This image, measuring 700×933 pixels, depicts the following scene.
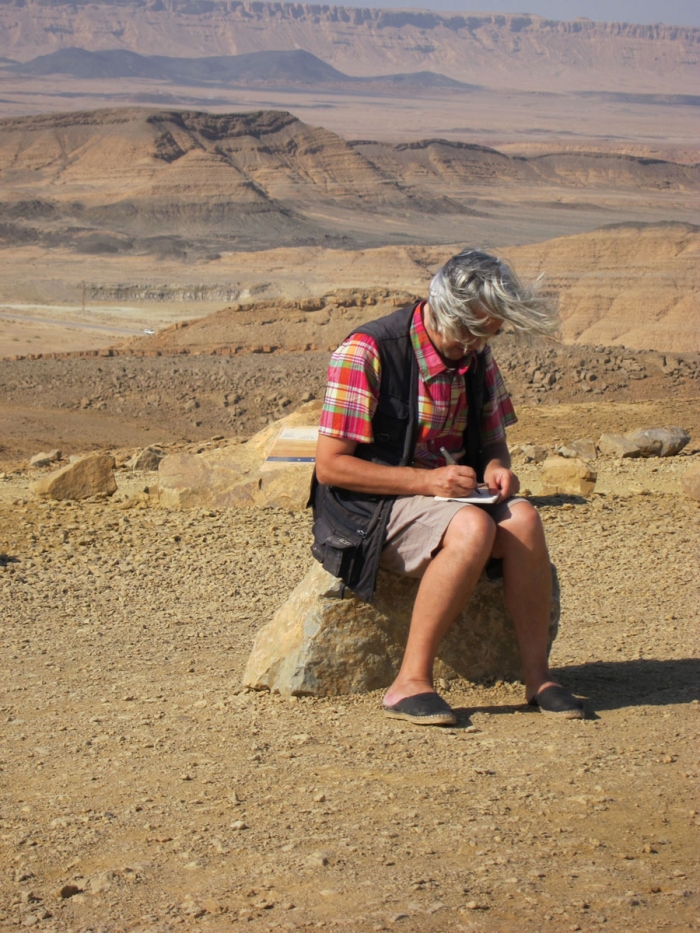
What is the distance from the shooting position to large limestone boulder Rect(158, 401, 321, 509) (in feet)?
27.8

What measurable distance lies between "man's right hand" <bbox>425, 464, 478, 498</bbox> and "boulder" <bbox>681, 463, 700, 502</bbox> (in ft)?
16.1

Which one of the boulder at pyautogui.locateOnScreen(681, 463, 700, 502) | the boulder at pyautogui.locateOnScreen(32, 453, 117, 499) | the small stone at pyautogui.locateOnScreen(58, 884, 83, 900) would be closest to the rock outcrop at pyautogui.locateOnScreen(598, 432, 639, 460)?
the boulder at pyautogui.locateOnScreen(681, 463, 700, 502)

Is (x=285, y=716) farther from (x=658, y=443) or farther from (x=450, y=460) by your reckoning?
(x=658, y=443)

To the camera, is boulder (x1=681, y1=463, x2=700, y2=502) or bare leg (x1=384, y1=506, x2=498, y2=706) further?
boulder (x1=681, y1=463, x2=700, y2=502)

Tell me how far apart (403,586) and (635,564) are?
287 cm

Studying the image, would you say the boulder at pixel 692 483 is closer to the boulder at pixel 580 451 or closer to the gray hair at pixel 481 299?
the boulder at pixel 580 451

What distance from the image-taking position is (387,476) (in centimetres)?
388

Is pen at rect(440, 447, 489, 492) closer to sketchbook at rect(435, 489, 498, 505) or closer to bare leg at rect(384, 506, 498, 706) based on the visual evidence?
sketchbook at rect(435, 489, 498, 505)

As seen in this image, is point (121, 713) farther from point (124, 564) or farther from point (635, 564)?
point (635, 564)

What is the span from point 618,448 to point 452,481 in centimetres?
695

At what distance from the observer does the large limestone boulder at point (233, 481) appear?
8477 mm

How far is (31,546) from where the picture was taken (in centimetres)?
740

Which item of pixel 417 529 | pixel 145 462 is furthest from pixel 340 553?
pixel 145 462

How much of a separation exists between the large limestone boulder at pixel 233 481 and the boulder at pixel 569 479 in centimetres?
185
